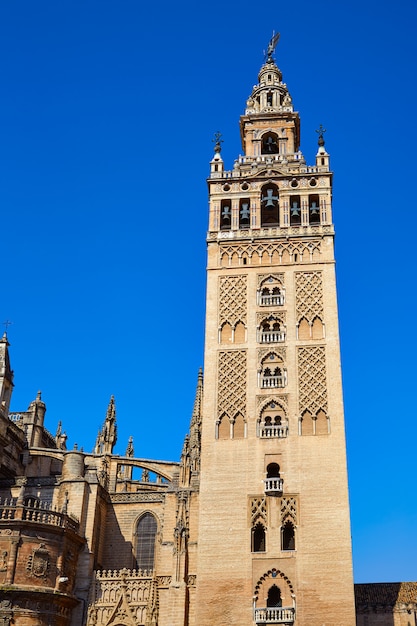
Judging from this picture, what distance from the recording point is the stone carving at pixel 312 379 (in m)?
36.2

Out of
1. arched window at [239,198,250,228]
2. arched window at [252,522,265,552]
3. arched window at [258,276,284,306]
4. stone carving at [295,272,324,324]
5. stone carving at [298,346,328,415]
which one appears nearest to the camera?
arched window at [252,522,265,552]

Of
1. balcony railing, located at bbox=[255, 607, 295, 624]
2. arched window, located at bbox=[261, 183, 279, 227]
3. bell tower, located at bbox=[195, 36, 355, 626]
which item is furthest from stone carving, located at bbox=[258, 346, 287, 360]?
balcony railing, located at bbox=[255, 607, 295, 624]

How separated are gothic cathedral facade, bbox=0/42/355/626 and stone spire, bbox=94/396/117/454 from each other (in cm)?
47

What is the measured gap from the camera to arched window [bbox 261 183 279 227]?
141 feet

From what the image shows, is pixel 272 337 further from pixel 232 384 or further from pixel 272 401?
pixel 272 401

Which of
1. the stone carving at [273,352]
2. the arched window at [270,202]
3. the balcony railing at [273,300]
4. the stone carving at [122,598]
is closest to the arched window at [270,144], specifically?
the arched window at [270,202]

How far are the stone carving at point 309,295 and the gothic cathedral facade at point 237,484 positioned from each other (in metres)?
0.06

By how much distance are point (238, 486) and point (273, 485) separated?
1.54 m

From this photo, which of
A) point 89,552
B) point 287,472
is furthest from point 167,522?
Result: point 287,472

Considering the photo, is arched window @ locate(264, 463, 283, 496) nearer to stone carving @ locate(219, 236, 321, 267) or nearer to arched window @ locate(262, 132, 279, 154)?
stone carving @ locate(219, 236, 321, 267)

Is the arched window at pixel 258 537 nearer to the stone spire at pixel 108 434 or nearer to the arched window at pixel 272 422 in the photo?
the arched window at pixel 272 422

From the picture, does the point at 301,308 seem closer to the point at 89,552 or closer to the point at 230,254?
the point at 230,254

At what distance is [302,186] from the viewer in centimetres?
4244

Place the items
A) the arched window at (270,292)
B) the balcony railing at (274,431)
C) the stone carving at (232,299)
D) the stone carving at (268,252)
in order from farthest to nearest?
1. the stone carving at (268,252)
2. the arched window at (270,292)
3. the stone carving at (232,299)
4. the balcony railing at (274,431)
